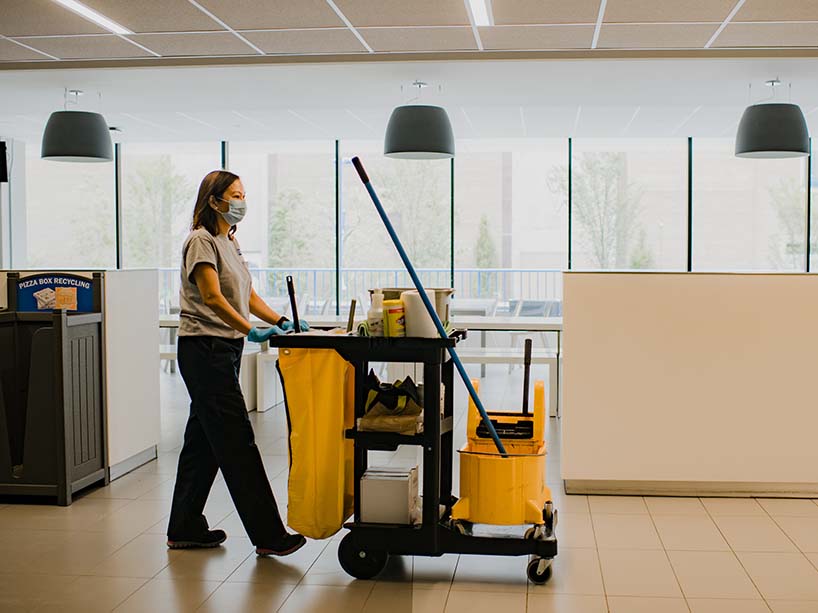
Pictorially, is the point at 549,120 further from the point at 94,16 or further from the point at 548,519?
the point at 548,519

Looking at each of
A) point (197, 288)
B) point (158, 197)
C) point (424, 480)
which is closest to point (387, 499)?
point (424, 480)

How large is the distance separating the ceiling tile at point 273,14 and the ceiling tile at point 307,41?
0.49ft

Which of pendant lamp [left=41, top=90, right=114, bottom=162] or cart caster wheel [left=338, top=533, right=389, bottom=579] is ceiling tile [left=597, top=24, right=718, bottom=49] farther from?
pendant lamp [left=41, top=90, right=114, bottom=162]

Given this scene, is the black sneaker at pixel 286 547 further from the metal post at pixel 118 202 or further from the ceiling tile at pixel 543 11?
the metal post at pixel 118 202

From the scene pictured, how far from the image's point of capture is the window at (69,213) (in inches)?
457

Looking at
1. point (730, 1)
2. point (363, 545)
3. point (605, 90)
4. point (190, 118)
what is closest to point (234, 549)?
point (363, 545)

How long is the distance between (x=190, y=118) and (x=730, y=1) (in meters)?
5.72

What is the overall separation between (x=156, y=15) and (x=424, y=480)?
3.40 m

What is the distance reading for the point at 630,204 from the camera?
36.0 ft

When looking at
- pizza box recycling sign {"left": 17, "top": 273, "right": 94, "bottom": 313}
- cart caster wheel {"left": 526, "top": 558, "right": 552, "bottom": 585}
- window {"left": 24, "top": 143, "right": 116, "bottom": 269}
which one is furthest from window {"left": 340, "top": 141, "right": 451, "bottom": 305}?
cart caster wheel {"left": 526, "top": 558, "right": 552, "bottom": 585}

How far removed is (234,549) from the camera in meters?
3.88

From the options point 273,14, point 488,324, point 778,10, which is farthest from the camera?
point 488,324

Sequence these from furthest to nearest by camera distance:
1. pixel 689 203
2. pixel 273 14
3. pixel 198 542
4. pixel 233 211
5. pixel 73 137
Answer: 1. pixel 689 203
2. pixel 73 137
3. pixel 273 14
4. pixel 198 542
5. pixel 233 211

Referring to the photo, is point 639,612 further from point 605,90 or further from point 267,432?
point 605,90
